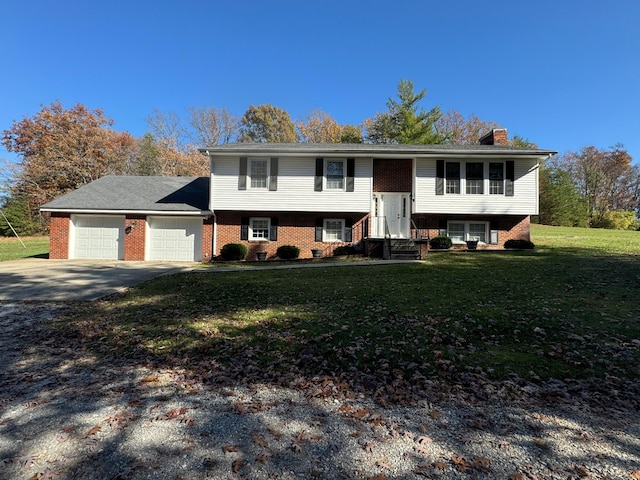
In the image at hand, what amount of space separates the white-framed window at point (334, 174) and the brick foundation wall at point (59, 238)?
1246 centimetres

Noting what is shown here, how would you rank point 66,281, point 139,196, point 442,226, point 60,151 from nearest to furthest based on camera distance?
point 66,281
point 442,226
point 139,196
point 60,151

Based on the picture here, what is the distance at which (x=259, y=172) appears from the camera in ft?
51.1

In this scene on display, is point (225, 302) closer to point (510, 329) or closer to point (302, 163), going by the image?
point (510, 329)

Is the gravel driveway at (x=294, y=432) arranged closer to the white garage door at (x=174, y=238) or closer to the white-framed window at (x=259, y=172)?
the white-framed window at (x=259, y=172)

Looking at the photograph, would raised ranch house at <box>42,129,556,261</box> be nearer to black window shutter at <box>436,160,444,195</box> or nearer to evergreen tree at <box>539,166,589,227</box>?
black window shutter at <box>436,160,444,195</box>

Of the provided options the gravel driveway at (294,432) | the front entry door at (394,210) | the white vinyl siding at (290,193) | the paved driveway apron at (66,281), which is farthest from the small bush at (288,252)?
the gravel driveway at (294,432)

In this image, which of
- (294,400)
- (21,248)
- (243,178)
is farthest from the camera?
(21,248)

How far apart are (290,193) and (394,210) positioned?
4996 millimetres


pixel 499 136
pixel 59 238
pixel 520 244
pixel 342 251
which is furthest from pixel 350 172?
pixel 59 238

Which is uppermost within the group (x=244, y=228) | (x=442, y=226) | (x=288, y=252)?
(x=442, y=226)

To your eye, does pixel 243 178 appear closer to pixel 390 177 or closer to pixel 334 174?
pixel 334 174

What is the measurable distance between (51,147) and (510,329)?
34.9 m

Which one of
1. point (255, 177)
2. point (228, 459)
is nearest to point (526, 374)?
point (228, 459)

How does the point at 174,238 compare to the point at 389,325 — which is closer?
the point at 389,325
